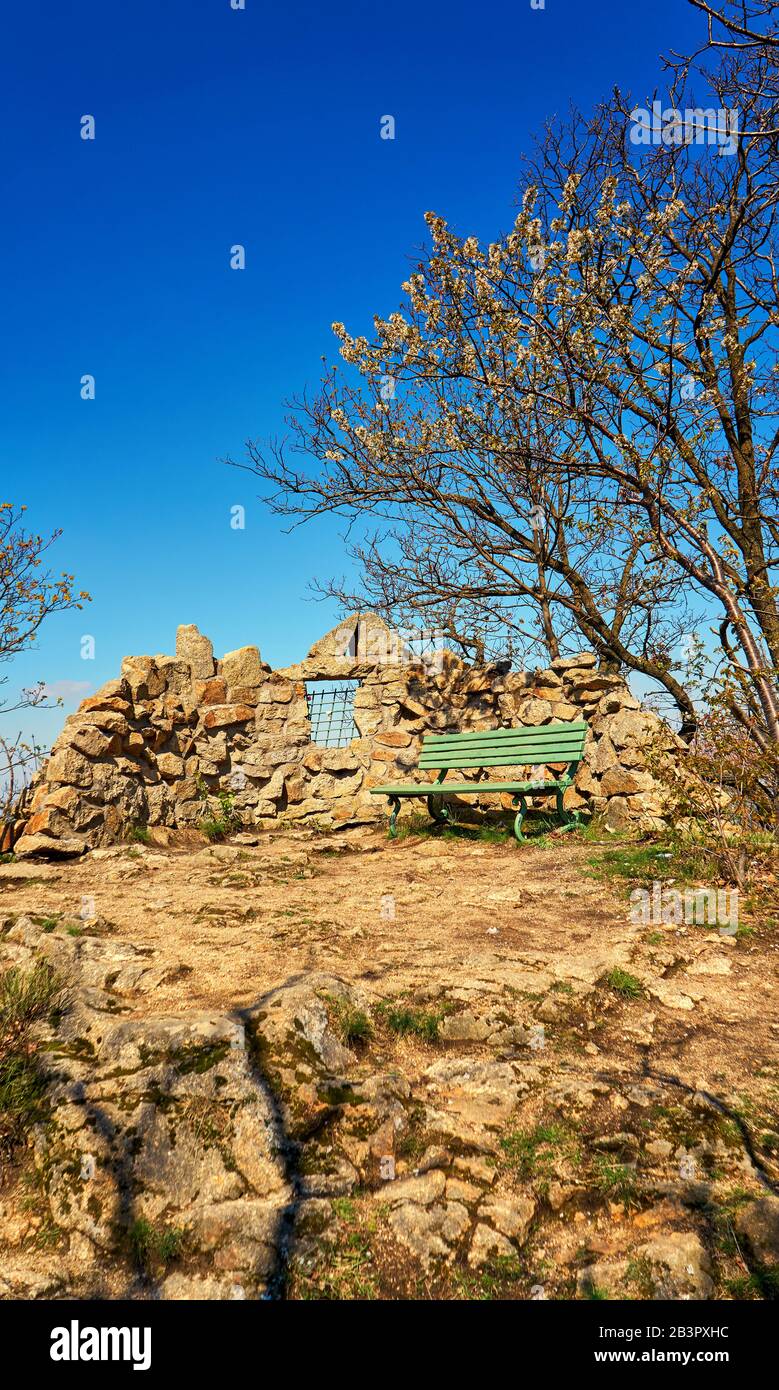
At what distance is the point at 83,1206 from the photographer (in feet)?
7.80

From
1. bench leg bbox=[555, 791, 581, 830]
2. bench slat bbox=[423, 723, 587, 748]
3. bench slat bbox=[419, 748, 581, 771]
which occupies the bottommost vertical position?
bench leg bbox=[555, 791, 581, 830]

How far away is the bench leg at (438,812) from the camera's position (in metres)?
8.40

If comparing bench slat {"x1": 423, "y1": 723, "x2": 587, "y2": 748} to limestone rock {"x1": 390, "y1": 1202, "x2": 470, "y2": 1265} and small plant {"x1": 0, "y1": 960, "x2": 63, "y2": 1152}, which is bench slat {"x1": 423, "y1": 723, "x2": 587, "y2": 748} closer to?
small plant {"x1": 0, "y1": 960, "x2": 63, "y2": 1152}

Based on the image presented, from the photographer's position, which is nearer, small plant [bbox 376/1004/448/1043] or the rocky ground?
the rocky ground

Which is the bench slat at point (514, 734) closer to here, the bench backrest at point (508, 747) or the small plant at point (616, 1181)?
the bench backrest at point (508, 747)

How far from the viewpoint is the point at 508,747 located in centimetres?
808

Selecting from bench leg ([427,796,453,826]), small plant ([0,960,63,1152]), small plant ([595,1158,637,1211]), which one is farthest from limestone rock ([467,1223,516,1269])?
bench leg ([427,796,453,826])

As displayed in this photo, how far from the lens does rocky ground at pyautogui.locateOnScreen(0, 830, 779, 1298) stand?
7.14 feet

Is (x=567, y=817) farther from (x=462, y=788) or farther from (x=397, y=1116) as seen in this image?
(x=397, y=1116)

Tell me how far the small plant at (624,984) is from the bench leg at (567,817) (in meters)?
3.62

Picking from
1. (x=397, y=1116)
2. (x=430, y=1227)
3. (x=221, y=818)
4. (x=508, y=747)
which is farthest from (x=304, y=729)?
(x=430, y=1227)

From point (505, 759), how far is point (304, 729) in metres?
2.54
